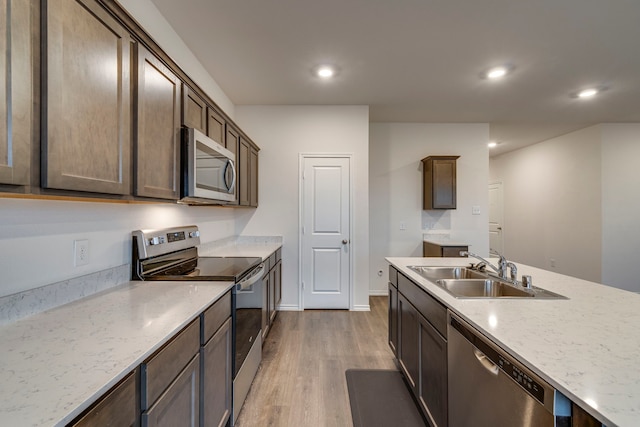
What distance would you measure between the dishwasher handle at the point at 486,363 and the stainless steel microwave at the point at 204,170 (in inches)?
63.3

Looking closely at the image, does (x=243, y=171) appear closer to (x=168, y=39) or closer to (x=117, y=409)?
(x=168, y=39)

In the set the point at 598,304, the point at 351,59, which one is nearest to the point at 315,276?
the point at 351,59

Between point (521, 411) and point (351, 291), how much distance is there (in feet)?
9.08

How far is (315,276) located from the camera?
3.58 meters

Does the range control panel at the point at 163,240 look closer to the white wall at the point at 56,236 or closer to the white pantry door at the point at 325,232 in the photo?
the white wall at the point at 56,236

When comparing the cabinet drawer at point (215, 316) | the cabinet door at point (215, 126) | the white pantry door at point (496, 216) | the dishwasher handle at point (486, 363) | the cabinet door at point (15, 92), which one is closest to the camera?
the cabinet door at point (15, 92)

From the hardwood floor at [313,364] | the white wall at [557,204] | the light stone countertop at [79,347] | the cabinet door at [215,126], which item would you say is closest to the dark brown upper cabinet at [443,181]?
the hardwood floor at [313,364]

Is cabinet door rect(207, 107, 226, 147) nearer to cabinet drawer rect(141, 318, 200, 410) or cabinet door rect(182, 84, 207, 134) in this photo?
cabinet door rect(182, 84, 207, 134)

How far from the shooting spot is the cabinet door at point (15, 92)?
725 millimetres

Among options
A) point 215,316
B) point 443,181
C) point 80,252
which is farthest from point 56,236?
point 443,181

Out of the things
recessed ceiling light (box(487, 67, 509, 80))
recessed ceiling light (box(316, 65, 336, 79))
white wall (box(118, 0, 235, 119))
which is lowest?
white wall (box(118, 0, 235, 119))

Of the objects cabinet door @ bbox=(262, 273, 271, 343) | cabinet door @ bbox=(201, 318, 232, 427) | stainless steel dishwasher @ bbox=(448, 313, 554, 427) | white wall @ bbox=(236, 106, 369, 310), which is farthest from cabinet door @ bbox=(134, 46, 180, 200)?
white wall @ bbox=(236, 106, 369, 310)

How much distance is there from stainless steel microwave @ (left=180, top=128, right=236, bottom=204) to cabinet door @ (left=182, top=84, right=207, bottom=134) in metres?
0.09

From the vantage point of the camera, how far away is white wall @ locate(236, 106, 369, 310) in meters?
3.56
